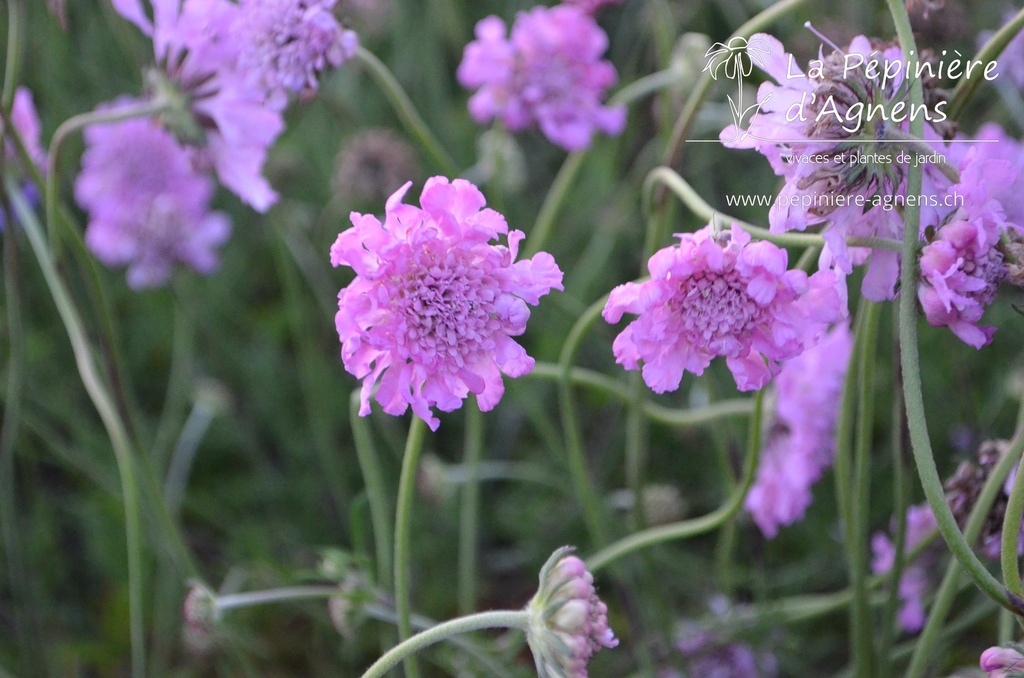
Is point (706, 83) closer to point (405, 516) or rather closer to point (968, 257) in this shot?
point (968, 257)

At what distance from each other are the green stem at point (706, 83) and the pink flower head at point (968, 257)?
17cm

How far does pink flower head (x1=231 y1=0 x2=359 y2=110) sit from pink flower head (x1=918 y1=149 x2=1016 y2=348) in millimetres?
475

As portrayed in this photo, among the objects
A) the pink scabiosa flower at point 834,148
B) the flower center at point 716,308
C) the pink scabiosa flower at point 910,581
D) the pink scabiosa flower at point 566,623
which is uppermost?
the pink scabiosa flower at point 834,148

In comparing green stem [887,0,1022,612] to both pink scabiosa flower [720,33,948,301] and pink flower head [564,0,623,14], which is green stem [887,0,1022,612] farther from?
pink flower head [564,0,623,14]

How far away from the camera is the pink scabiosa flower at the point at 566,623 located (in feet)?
1.82

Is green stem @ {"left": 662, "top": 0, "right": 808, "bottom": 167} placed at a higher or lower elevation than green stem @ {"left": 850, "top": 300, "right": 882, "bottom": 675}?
higher

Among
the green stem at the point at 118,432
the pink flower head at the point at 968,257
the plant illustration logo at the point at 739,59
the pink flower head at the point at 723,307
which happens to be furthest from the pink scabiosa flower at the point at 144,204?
the pink flower head at the point at 968,257

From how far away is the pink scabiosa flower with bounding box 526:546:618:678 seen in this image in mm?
554

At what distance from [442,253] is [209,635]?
512 millimetres

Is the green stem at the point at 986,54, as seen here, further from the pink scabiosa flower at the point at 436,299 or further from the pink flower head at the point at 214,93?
the pink flower head at the point at 214,93

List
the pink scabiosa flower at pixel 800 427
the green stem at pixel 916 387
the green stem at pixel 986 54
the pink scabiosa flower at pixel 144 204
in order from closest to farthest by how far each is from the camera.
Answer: the green stem at pixel 916 387
the green stem at pixel 986 54
the pink scabiosa flower at pixel 800 427
the pink scabiosa flower at pixel 144 204

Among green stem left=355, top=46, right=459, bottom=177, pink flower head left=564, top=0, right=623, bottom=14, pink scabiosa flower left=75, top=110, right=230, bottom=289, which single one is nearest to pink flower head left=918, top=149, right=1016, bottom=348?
green stem left=355, top=46, right=459, bottom=177

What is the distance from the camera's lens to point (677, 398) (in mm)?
1503

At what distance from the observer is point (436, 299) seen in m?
0.58
